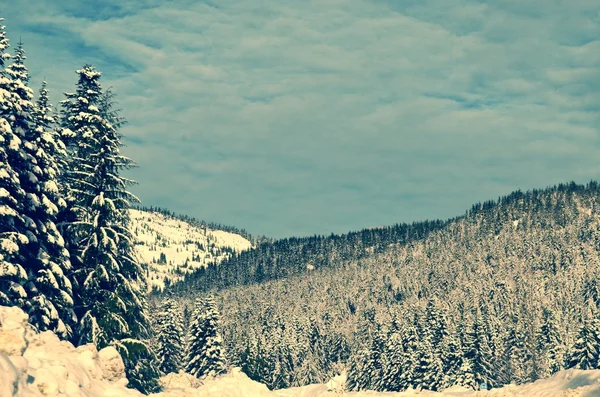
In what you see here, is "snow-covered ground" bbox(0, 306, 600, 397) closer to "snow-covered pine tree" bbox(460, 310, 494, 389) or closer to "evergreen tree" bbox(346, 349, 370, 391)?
"snow-covered pine tree" bbox(460, 310, 494, 389)

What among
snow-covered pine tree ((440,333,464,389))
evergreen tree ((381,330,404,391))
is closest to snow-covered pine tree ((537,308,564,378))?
snow-covered pine tree ((440,333,464,389))

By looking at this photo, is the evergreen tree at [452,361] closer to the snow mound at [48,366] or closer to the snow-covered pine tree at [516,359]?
the snow-covered pine tree at [516,359]

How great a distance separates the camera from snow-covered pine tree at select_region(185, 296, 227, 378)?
70.8m

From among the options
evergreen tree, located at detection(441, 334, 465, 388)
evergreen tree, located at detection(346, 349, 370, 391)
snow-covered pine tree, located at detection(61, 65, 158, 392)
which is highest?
snow-covered pine tree, located at detection(61, 65, 158, 392)

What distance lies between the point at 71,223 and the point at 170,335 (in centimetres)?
4087

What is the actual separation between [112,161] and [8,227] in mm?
6769

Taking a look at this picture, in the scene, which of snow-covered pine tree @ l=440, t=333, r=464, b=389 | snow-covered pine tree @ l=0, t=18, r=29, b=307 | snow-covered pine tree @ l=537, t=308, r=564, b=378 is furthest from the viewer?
snow-covered pine tree @ l=537, t=308, r=564, b=378

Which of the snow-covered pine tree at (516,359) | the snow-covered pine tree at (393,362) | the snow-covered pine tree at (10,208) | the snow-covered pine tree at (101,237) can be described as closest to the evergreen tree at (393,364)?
the snow-covered pine tree at (393,362)

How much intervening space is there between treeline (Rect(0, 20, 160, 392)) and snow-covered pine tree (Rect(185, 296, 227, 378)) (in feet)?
117

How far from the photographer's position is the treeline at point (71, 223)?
96.5 ft

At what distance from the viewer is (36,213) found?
102 ft

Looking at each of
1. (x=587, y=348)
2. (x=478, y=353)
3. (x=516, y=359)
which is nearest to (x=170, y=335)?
(x=478, y=353)

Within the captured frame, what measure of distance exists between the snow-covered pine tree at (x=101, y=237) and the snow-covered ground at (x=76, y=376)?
7608mm

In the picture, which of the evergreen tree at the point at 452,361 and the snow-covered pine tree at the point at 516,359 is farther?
the snow-covered pine tree at the point at 516,359
